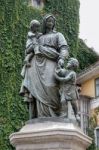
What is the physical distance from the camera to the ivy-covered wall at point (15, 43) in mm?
26375

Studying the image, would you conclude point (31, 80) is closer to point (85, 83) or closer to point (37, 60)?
point (37, 60)

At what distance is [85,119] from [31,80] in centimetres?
2359

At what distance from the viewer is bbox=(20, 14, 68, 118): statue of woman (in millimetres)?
10845

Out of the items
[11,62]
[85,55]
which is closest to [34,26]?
[11,62]

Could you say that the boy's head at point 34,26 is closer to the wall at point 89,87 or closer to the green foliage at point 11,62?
the green foliage at point 11,62

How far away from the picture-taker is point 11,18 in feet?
93.9

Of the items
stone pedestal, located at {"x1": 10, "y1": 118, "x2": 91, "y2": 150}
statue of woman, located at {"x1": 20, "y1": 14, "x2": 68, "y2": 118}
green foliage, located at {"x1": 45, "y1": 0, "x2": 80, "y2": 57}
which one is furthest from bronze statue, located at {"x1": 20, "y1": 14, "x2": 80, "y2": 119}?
green foliage, located at {"x1": 45, "y1": 0, "x2": 80, "y2": 57}

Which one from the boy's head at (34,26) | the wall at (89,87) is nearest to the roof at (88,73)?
the wall at (89,87)

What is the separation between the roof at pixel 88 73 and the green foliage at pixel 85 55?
2.71 feet

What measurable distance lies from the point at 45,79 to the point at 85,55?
985 inches

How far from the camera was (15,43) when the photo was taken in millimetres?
28234

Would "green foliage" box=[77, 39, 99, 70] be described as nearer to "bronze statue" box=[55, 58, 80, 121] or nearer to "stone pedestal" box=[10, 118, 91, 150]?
"bronze statue" box=[55, 58, 80, 121]

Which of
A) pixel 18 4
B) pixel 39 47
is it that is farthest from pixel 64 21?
pixel 39 47

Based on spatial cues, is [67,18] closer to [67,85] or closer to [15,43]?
[15,43]
